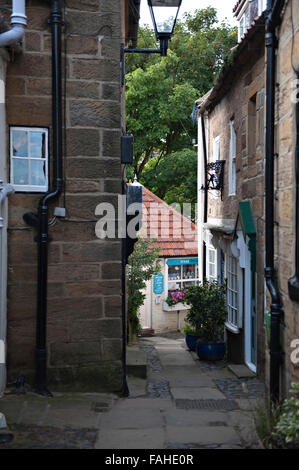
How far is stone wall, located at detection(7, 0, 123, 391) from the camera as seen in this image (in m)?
7.16

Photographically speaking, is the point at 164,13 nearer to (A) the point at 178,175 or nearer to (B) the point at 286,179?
(B) the point at 286,179

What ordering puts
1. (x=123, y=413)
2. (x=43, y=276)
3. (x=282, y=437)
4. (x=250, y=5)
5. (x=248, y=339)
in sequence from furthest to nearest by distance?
1. (x=250, y=5)
2. (x=248, y=339)
3. (x=43, y=276)
4. (x=123, y=413)
5. (x=282, y=437)

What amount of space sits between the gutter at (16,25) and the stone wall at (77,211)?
0.62m

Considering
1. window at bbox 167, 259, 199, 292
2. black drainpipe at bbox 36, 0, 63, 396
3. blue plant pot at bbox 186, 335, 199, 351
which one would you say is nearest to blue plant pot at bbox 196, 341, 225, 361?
blue plant pot at bbox 186, 335, 199, 351

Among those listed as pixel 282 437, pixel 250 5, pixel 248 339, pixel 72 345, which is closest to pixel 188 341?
pixel 248 339

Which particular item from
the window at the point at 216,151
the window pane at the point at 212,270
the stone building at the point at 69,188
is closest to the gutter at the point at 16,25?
the stone building at the point at 69,188

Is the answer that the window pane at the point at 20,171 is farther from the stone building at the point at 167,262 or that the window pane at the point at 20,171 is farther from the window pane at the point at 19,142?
the stone building at the point at 167,262

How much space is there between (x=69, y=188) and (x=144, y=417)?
9.79 feet

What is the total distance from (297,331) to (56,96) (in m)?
4.11

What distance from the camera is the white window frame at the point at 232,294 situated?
1157 cm

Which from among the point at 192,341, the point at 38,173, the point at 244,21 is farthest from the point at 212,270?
the point at 38,173

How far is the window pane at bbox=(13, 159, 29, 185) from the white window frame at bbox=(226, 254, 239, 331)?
18.6ft

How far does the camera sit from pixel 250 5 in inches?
484

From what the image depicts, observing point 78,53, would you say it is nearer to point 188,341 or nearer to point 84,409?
point 84,409
